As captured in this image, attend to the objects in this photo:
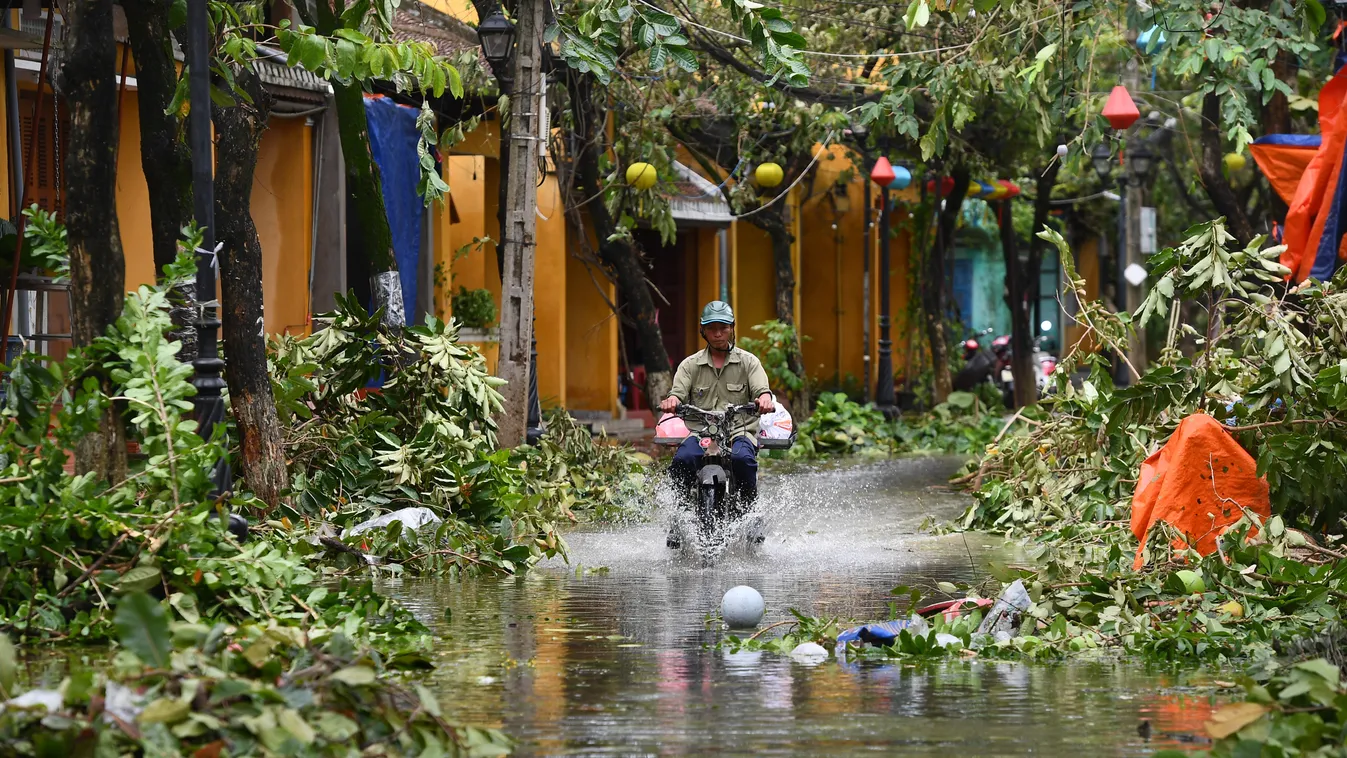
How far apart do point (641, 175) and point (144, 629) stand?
46.5 feet

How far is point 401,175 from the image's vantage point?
60.6 ft

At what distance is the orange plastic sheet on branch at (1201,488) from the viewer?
9602mm

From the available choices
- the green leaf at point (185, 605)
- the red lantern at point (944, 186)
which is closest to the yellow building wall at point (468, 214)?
the red lantern at point (944, 186)

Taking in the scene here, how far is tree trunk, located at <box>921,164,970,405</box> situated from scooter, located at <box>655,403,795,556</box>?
17.9 meters

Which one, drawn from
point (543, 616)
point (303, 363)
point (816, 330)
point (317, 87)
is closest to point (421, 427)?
point (303, 363)

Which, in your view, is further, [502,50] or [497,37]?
[502,50]

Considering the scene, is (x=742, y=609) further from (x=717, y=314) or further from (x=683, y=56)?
(x=717, y=314)

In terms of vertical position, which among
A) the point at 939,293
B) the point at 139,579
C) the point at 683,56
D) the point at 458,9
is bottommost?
the point at 139,579

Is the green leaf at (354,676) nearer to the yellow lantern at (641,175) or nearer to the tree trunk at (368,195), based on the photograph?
the tree trunk at (368,195)

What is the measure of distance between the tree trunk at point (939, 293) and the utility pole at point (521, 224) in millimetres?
15613

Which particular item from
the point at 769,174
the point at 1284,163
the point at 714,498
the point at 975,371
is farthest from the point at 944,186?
the point at 714,498

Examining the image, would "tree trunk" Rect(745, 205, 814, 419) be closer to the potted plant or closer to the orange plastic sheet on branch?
the potted plant

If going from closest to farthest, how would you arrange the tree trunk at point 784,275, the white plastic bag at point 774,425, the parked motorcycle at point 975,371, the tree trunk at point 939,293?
1. the white plastic bag at point 774,425
2. the tree trunk at point 784,275
3. the tree trunk at point 939,293
4. the parked motorcycle at point 975,371

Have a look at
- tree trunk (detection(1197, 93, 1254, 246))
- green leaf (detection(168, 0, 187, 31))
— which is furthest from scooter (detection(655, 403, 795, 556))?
tree trunk (detection(1197, 93, 1254, 246))
